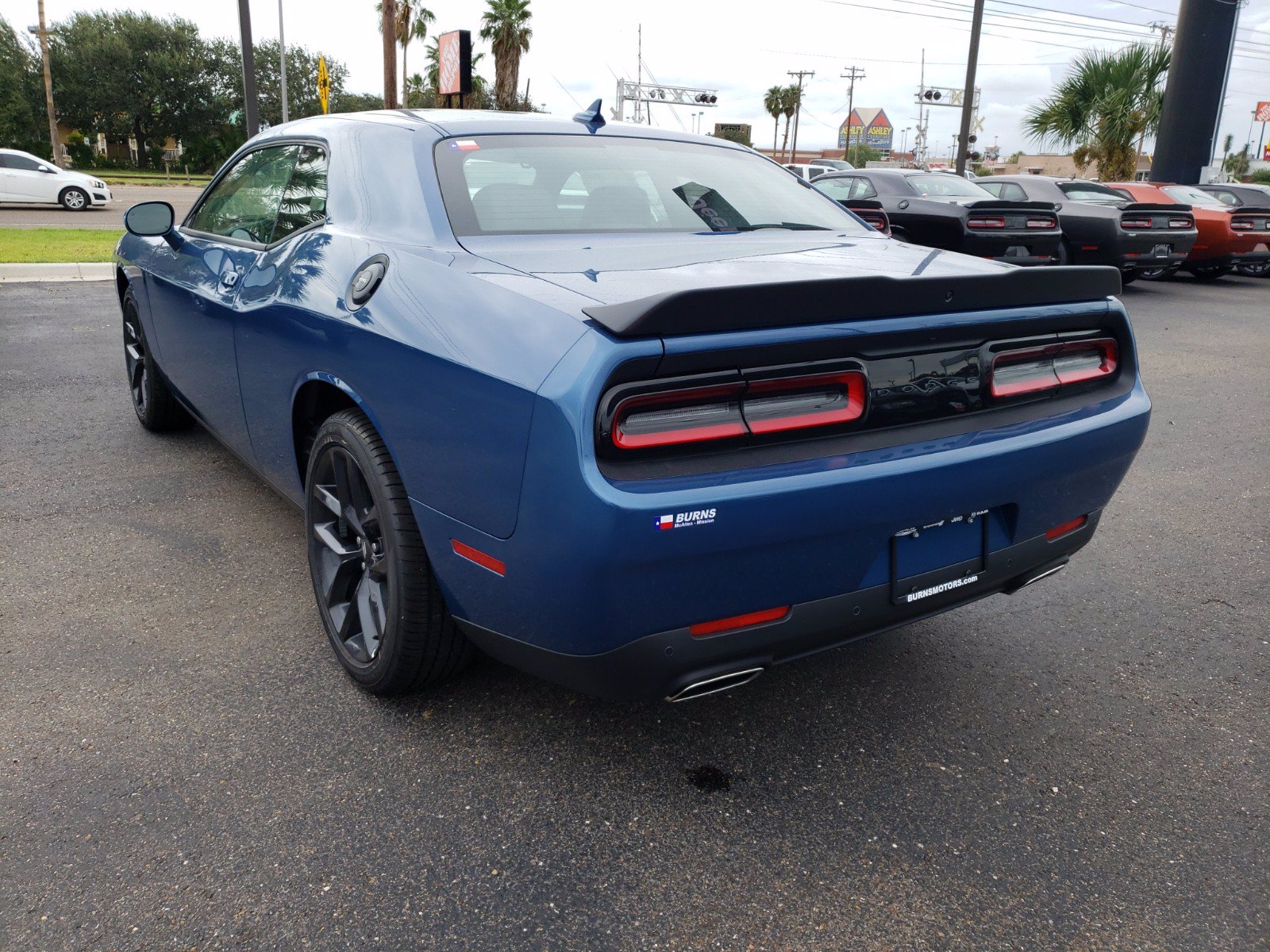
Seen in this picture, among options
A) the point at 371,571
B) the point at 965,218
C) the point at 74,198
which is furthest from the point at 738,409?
the point at 74,198

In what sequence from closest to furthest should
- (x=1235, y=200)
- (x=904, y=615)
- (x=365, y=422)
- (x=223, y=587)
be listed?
(x=904, y=615) < (x=365, y=422) < (x=223, y=587) < (x=1235, y=200)

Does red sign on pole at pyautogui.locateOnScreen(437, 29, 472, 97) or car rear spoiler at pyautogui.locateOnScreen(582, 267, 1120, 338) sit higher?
red sign on pole at pyautogui.locateOnScreen(437, 29, 472, 97)

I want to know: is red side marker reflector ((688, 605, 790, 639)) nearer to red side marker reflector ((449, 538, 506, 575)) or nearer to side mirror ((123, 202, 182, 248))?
red side marker reflector ((449, 538, 506, 575))

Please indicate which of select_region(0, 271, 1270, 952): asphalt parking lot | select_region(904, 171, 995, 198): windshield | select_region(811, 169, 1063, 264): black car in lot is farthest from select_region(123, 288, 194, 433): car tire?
select_region(904, 171, 995, 198): windshield

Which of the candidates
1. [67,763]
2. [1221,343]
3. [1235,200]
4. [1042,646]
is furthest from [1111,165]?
[67,763]

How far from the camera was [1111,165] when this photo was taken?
2461cm

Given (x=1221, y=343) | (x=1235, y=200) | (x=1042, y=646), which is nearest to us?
(x=1042, y=646)

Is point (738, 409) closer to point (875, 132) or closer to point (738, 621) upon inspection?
point (738, 621)

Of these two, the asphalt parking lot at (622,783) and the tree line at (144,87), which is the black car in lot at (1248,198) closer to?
the asphalt parking lot at (622,783)

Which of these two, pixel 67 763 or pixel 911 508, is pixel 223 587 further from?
pixel 911 508

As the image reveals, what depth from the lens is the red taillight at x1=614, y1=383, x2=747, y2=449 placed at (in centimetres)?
182

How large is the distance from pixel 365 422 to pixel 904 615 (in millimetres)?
1390

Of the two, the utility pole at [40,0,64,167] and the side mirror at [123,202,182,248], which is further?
the utility pole at [40,0,64,167]

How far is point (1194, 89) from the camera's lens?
22594 mm
